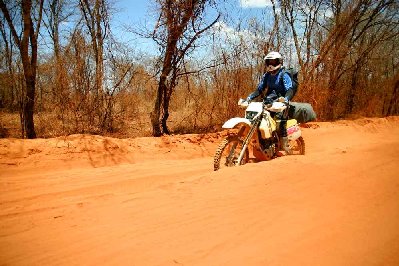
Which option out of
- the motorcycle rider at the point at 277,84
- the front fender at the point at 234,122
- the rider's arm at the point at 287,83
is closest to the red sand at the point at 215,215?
the front fender at the point at 234,122

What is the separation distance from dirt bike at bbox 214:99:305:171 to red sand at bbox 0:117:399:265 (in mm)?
770

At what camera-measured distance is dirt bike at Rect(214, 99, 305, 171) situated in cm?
559

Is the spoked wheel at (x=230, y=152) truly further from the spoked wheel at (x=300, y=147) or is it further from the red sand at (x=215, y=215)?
the spoked wheel at (x=300, y=147)

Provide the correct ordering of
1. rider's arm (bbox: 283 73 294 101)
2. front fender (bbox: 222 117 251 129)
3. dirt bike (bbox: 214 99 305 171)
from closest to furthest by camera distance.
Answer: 1. front fender (bbox: 222 117 251 129)
2. dirt bike (bbox: 214 99 305 171)
3. rider's arm (bbox: 283 73 294 101)

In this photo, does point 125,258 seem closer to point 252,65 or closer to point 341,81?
point 252,65

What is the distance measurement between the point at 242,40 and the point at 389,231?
8.47m

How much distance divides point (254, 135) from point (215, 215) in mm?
2656

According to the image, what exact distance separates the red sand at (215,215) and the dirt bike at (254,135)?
77cm

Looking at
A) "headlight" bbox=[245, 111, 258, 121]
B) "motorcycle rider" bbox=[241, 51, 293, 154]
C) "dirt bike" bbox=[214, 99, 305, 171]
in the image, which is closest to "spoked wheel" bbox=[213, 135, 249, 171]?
"dirt bike" bbox=[214, 99, 305, 171]

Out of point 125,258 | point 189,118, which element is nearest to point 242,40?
point 189,118

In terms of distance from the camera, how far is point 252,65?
1070 cm

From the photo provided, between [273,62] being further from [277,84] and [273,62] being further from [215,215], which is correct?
[215,215]

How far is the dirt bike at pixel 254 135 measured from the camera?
220 inches

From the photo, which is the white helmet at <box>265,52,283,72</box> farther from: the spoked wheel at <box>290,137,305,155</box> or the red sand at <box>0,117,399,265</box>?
the red sand at <box>0,117,399,265</box>
